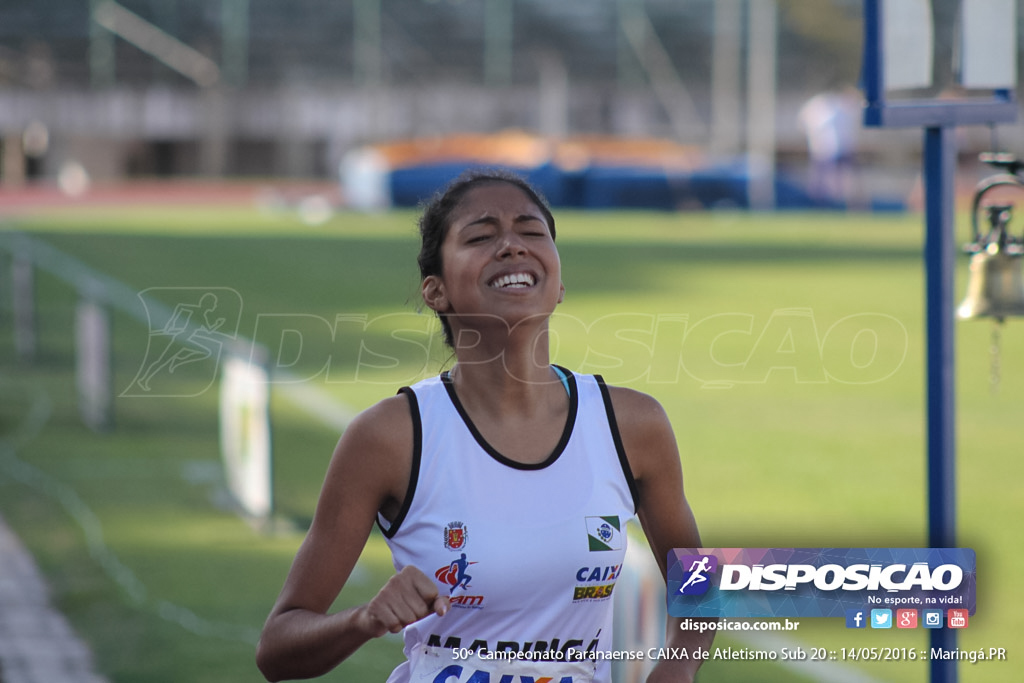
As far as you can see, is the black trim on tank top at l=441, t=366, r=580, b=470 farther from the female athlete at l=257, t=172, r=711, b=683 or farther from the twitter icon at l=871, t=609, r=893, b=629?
the twitter icon at l=871, t=609, r=893, b=629

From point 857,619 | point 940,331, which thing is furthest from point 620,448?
point 940,331

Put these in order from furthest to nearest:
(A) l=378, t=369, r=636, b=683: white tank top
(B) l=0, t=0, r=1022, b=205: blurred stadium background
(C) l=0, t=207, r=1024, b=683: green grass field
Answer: (B) l=0, t=0, r=1022, b=205: blurred stadium background, (C) l=0, t=207, r=1024, b=683: green grass field, (A) l=378, t=369, r=636, b=683: white tank top

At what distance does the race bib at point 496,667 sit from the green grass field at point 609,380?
0.65m

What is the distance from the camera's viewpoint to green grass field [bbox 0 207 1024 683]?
209 inches

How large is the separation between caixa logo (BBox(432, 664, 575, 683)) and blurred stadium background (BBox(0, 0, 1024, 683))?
735mm

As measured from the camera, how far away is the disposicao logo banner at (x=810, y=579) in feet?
7.71

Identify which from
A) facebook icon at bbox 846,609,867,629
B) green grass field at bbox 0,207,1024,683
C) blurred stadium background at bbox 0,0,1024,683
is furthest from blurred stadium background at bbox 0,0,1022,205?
facebook icon at bbox 846,609,867,629

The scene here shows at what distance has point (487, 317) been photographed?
2.27 m

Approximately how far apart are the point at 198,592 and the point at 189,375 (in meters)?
5.85

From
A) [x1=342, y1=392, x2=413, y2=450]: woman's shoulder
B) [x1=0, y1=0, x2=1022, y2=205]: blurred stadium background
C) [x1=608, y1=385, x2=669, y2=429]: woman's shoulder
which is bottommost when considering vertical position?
[x1=342, y1=392, x2=413, y2=450]: woman's shoulder

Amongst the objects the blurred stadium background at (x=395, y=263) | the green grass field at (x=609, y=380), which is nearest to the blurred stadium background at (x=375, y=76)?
the blurred stadium background at (x=395, y=263)

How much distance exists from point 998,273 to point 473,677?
1709 millimetres

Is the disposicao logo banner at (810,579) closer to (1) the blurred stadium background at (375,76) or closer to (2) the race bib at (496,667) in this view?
(2) the race bib at (496,667)

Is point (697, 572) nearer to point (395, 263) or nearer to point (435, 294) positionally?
point (435, 294)
